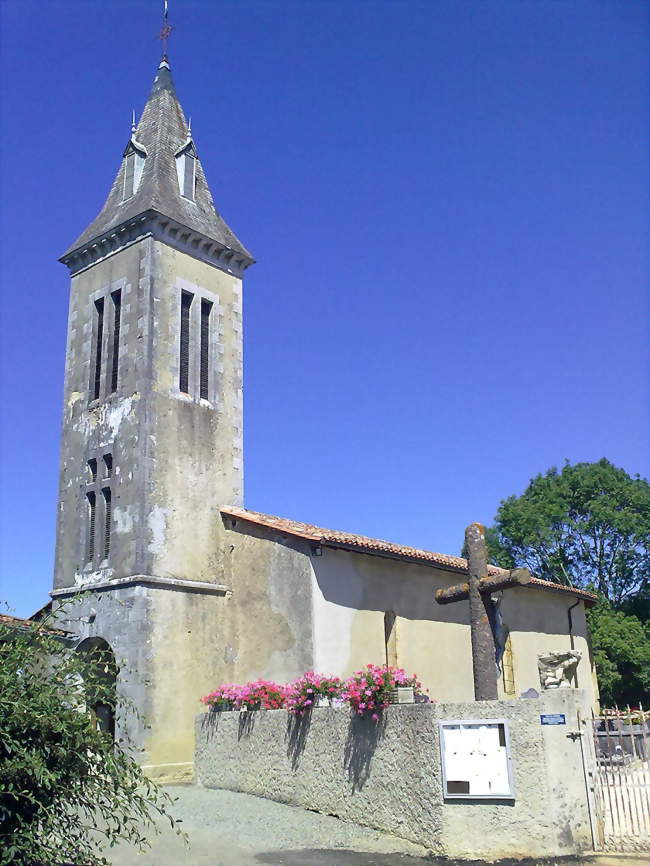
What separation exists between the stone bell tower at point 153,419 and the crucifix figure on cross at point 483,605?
9.00m

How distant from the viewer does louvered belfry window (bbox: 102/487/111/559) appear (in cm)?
2067

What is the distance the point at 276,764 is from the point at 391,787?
3.08m

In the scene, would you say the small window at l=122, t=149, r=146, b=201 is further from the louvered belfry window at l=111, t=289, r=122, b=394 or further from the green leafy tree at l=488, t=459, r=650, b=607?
the green leafy tree at l=488, t=459, r=650, b=607

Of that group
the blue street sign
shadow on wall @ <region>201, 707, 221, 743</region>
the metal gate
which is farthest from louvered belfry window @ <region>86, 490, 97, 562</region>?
the metal gate

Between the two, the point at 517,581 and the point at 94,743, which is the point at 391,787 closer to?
the point at 517,581

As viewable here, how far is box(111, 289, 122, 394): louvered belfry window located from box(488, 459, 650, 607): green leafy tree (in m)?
25.8

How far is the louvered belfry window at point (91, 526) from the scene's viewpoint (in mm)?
21188

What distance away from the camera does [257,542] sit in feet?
67.8

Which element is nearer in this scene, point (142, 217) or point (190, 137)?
point (142, 217)

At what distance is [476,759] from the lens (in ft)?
37.2

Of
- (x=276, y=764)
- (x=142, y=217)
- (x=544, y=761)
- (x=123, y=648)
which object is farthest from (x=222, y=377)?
(x=544, y=761)

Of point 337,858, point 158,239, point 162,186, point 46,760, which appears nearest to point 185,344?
point 158,239

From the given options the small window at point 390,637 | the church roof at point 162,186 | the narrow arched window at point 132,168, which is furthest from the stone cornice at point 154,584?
the narrow arched window at point 132,168

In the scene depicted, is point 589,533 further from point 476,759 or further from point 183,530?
point 476,759
